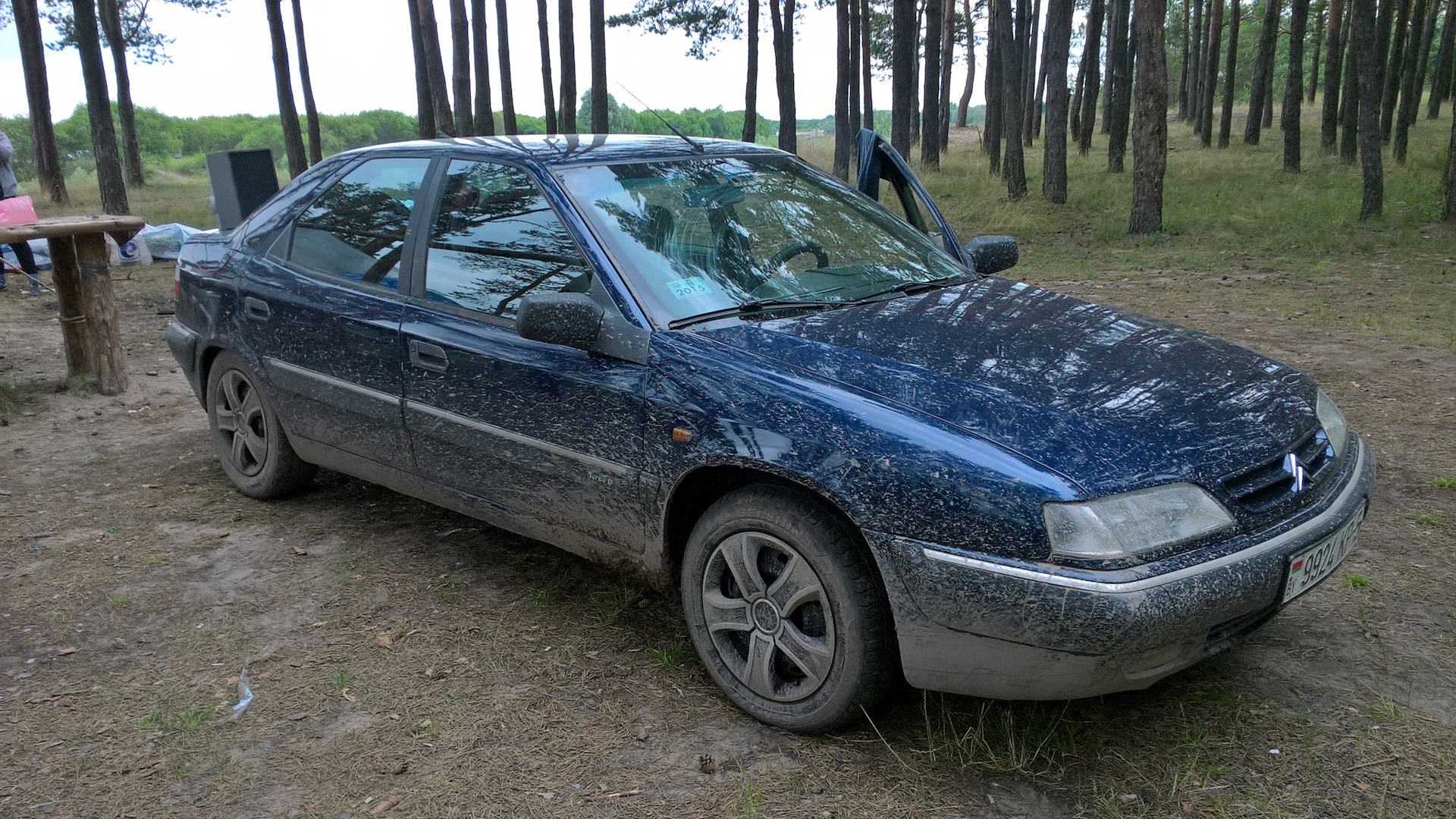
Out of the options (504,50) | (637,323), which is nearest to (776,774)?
(637,323)

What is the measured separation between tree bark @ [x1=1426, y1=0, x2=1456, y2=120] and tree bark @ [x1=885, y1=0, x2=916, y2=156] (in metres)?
16.6

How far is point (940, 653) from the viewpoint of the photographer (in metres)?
2.57

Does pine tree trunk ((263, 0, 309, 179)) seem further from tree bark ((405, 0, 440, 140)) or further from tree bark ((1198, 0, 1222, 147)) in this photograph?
tree bark ((1198, 0, 1222, 147))

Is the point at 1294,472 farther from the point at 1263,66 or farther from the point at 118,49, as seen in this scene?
the point at 118,49

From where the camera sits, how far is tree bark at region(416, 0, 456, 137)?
1991cm

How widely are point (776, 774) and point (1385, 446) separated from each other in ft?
13.2

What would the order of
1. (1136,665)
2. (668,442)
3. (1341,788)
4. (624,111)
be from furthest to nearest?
(624,111) < (668,442) < (1341,788) < (1136,665)

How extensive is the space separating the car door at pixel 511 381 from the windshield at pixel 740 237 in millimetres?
199

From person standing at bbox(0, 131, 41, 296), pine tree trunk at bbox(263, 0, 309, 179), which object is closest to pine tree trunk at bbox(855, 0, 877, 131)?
pine tree trunk at bbox(263, 0, 309, 179)

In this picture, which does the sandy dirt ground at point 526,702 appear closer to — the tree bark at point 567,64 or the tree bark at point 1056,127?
the tree bark at point 1056,127

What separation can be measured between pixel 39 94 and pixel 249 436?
2082 centimetres

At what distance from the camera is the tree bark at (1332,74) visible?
21078mm

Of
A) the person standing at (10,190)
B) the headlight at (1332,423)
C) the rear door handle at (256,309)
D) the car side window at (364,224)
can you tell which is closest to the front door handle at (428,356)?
the car side window at (364,224)

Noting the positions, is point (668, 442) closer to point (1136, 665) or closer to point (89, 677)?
point (1136, 665)
